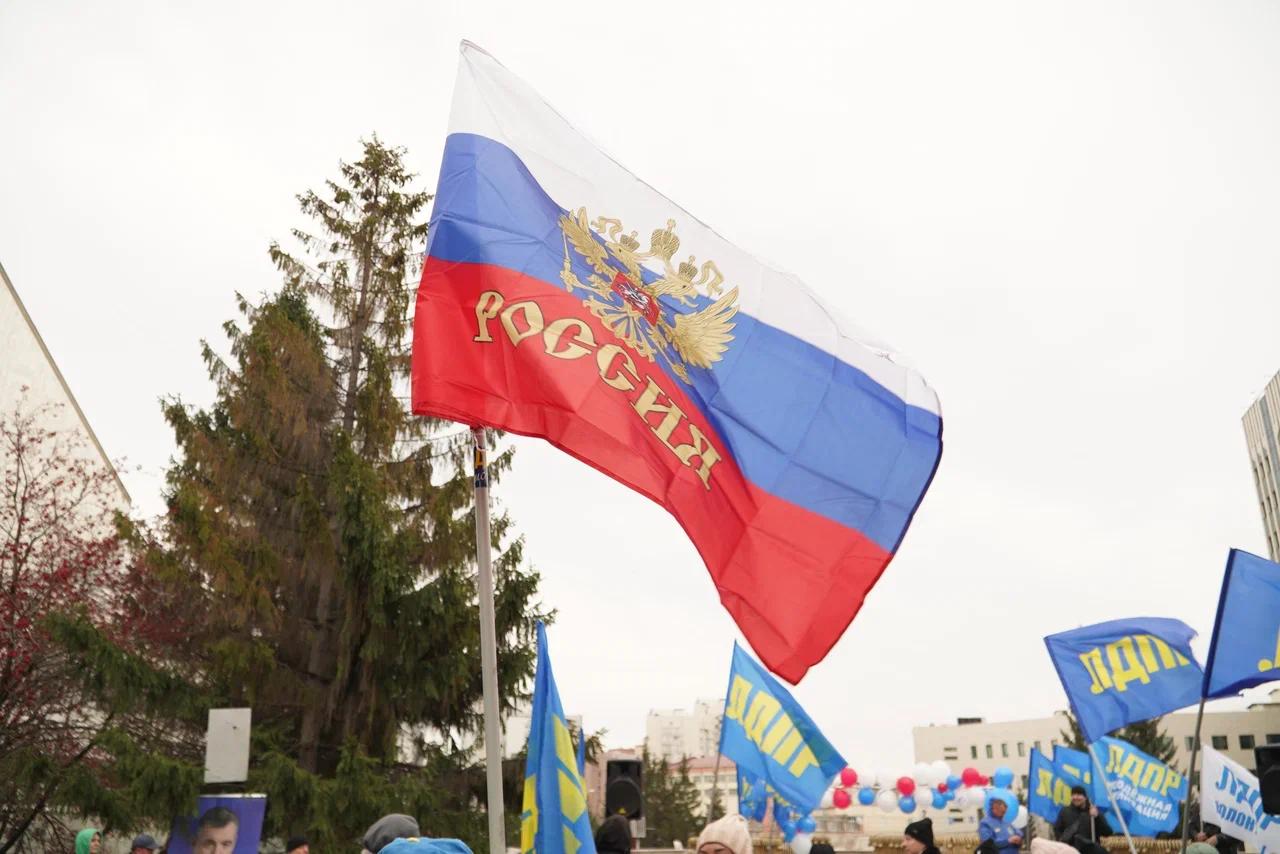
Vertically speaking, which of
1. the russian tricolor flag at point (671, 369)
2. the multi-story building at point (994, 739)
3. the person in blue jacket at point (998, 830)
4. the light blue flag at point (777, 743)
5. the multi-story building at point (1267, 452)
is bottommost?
the person in blue jacket at point (998, 830)

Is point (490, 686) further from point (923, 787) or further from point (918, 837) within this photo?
point (923, 787)

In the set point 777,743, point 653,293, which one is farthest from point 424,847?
point 777,743

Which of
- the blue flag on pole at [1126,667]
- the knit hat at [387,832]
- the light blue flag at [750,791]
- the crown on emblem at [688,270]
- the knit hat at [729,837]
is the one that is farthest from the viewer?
the light blue flag at [750,791]

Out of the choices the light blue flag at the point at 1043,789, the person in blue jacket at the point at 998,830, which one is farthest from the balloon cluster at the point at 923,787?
the person in blue jacket at the point at 998,830

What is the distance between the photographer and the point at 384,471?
741 inches

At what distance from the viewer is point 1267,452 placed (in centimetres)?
8994

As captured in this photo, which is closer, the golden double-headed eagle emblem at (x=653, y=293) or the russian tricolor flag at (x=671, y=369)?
the russian tricolor flag at (x=671, y=369)

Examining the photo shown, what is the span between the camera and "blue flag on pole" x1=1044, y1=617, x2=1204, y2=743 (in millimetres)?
13508

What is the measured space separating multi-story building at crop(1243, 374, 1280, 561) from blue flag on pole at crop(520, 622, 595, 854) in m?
84.3

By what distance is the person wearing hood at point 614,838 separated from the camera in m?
7.93

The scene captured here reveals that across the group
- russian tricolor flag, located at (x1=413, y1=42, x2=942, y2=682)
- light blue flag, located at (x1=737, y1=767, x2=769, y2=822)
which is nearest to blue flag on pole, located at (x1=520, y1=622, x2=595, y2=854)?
russian tricolor flag, located at (x1=413, y1=42, x2=942, y2=682)

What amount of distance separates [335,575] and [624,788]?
7.57 metres

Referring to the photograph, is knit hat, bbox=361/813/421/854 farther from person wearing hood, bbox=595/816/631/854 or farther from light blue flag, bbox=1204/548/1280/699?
light blue flag, bbox=1204/548/1280/699

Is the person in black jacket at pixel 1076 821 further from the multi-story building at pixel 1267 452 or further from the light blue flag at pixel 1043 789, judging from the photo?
the multi-story building at pixel 1267 452
